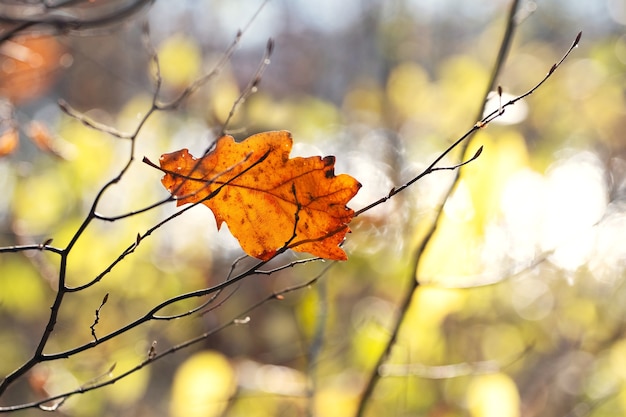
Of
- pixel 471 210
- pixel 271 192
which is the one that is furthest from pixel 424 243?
pixel 271 192

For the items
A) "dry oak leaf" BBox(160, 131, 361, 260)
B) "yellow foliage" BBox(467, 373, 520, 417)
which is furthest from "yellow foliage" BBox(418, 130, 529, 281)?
"dry oak leaf" BBox(160, 131, 361, 260)

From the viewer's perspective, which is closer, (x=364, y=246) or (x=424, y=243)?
(x=424, y=243)

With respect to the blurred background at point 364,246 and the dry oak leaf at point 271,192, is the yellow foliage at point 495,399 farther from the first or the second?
the dry oak leaf at point 271,192

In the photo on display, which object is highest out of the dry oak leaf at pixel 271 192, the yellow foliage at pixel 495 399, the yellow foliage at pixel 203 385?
the yellow foliage at pixel 203 385

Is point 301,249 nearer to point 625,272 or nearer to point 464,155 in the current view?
point 464,155

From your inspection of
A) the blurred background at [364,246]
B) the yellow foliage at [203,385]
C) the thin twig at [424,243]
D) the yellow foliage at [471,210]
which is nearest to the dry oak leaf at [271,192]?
the blurred background at [364,246]

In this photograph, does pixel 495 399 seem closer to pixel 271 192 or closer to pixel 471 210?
pixel 471 210

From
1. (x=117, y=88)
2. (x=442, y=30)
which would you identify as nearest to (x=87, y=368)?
(x=117, y=88)
